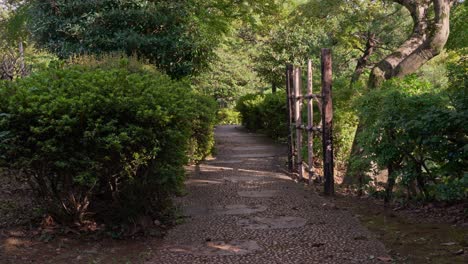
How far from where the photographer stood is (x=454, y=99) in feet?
17.8

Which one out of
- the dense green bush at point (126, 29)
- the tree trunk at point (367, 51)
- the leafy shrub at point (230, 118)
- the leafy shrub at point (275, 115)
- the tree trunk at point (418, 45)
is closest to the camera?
the tree trunk at point (418, 45)

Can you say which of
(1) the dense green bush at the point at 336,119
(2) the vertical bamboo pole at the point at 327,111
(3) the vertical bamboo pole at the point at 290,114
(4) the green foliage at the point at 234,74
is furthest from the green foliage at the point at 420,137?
(4) the green foliage at the point at 234,74

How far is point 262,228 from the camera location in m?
5.86

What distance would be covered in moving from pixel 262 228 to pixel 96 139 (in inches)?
92.2

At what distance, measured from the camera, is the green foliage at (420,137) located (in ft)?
17.6

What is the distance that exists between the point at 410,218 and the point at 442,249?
1477 millimetres

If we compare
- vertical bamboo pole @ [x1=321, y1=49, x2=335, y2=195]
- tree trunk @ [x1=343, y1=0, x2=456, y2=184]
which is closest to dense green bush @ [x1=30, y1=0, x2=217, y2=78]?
tree trunk @ [x1=343, y1=0, x2=456, y2=184]

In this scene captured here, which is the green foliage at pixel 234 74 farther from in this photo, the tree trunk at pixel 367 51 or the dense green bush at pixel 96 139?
the dense green bush at pixel 96 139

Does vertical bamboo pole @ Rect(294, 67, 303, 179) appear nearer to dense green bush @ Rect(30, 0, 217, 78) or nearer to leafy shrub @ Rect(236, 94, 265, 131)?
dense green bush @ Rect(30, 0, 217, 78)

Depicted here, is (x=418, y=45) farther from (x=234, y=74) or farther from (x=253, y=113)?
(x=234, y=74)

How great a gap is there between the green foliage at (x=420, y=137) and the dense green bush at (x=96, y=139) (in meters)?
2.63

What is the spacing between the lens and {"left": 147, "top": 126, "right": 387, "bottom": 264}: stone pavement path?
471 centimetres

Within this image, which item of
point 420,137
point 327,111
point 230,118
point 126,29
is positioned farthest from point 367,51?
point 230,118

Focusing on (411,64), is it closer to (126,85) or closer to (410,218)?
(410,218)
